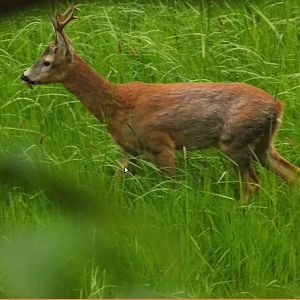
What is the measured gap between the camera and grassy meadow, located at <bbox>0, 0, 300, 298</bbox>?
714mm

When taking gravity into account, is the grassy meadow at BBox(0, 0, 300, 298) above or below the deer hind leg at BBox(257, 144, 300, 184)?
above

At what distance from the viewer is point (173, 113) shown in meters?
5.69

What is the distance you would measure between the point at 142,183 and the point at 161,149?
2.39 ft

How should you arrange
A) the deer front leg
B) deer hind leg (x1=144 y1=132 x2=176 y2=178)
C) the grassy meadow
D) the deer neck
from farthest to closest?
1. the deer neck
2. deer hind leg (x1=144 y1=132 x2=176 y2=178)
3. the deer front leg
4. the grassy meadow

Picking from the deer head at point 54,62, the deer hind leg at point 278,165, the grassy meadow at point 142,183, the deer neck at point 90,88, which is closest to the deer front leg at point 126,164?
the grassy meadow at point 142,183

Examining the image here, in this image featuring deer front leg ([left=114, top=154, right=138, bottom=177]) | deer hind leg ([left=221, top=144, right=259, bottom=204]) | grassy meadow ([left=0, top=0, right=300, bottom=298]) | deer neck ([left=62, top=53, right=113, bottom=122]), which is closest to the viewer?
grassy meadow ([left=0, top=0, right=300, bottom=298])

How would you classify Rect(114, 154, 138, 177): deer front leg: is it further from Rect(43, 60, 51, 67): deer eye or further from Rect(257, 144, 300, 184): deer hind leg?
Rect(43, 60, 51, 67): deer eye

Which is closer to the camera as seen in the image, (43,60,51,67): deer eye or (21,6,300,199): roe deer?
(21,6,300,199): roe deer

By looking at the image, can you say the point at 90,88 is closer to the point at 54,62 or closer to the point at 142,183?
the point at 54,62

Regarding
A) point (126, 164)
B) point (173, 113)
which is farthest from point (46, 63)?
point (126, 164)

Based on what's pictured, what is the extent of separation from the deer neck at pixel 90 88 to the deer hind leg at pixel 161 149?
0.28 metres

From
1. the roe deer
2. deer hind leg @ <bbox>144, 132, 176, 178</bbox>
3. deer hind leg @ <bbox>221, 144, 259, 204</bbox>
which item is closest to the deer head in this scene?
the roe deer

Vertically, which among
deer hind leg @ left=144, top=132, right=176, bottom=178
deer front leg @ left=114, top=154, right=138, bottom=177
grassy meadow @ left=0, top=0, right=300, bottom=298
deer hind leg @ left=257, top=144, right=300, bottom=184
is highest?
grassy meadow @ left=0, top=0, right=300, bottom=298

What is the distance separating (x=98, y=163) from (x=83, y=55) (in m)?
1.65
